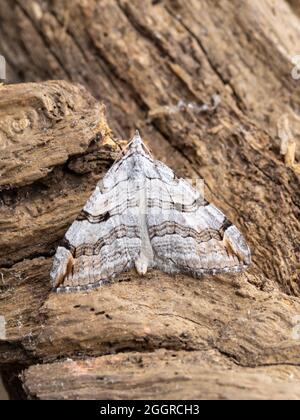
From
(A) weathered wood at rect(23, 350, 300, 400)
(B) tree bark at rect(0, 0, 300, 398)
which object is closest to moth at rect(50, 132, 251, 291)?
(B) tree bark at rect(0, 0, 300, 398)

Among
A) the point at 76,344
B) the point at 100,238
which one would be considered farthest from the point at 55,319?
the point at 100,238

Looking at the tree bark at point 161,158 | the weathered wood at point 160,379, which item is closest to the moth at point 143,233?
the tree bark at point 161,158

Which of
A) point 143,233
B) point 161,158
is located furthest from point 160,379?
point 161,158

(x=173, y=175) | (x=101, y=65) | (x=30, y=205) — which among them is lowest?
(x=173, y=175)

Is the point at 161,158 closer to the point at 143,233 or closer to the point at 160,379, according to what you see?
the point at 143,233

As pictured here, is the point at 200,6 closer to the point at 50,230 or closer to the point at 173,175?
the point at 173,175

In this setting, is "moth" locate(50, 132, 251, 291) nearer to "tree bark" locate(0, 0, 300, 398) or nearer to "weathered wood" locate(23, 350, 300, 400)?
"tree bark" locate(0, 0, 300, 398)
